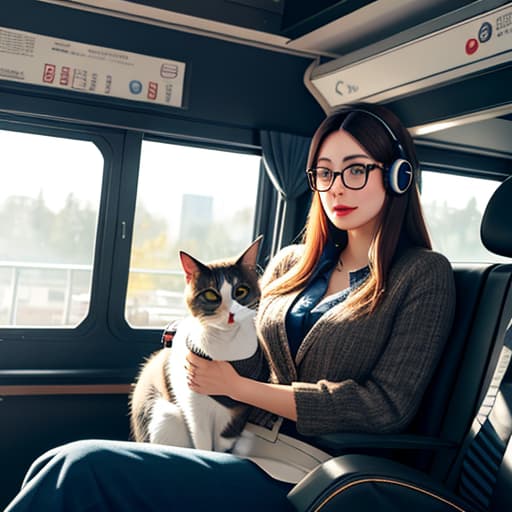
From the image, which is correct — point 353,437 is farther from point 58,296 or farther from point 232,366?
point 58,296

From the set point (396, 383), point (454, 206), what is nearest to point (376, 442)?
point (396, 383)

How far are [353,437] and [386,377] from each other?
0.61 ft

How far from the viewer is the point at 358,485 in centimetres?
127

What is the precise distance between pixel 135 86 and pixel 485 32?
59.7 inches

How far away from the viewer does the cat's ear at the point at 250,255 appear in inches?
68.4

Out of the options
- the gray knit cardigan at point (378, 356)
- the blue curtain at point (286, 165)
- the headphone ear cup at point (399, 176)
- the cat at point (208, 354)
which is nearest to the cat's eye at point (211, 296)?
the cat at point (208, 354)

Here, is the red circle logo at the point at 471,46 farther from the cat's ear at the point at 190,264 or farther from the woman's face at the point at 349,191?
the cat's ear at the point at 190,264

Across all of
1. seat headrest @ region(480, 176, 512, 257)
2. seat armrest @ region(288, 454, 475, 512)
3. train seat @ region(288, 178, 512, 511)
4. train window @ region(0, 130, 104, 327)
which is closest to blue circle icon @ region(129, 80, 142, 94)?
train window @ region(0, 130, 104, 327)

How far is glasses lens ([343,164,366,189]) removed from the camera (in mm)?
1828

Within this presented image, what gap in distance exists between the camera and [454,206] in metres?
4.04

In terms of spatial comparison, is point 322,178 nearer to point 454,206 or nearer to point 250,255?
point 250,255

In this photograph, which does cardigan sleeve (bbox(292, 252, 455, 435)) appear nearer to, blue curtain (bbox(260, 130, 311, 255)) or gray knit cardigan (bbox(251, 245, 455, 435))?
gray knit cardigan (bbox(251, 245, 455, 435))

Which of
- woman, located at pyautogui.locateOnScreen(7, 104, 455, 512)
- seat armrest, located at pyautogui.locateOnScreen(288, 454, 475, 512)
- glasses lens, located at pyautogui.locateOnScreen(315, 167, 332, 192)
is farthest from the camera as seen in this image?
glasses lens, located at pyautogui.locateOnScreen(315, 167, 332, 192)

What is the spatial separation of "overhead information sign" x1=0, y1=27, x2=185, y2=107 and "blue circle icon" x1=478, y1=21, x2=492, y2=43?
1358mm
